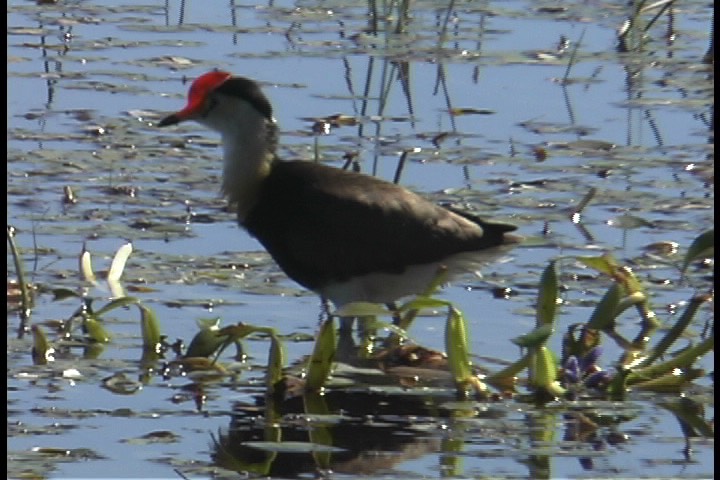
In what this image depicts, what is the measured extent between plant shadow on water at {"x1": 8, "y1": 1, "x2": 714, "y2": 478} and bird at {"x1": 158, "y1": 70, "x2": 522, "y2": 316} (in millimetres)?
182

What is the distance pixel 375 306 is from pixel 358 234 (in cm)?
123

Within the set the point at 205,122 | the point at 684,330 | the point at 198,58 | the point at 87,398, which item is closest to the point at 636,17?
the point at 198,58

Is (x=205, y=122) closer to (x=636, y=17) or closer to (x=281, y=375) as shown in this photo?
(x=281, y=375)

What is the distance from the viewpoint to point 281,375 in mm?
7535

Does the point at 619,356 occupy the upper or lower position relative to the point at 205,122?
lower

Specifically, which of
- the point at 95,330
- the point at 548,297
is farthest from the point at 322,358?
the point at 95,330

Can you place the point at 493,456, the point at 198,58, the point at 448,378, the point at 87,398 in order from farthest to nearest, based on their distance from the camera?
the point at 198,58
the point at 448,378
the point at 87,398
the point at 493,456

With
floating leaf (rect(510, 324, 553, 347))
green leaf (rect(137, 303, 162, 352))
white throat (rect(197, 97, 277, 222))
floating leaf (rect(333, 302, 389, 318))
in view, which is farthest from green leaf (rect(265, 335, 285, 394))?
white throat (rect(197, 97, 277, 222))

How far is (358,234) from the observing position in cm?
864

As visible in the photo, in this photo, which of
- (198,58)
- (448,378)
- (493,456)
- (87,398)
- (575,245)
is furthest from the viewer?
(198,58)

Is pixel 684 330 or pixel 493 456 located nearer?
pixel 493 456

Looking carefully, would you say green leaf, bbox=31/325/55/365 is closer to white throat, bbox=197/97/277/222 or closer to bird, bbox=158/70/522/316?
bird, bbox=158/70/522/316

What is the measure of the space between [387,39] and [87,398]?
6269 mm

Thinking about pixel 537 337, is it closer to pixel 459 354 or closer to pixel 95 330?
pixel 459 354
